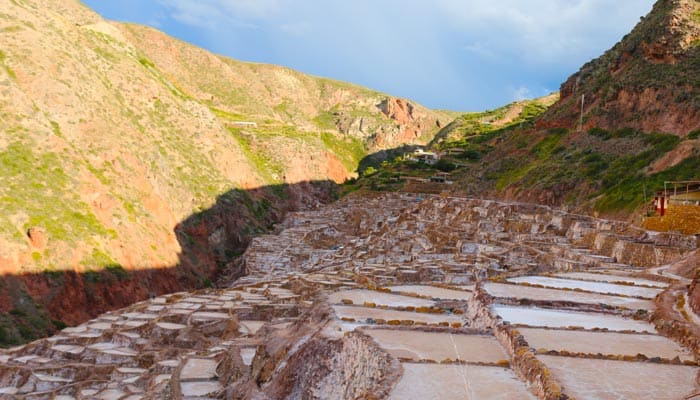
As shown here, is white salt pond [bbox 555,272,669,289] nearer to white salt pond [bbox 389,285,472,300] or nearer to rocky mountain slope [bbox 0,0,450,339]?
white salt pond [bbox 389,285,472,300]

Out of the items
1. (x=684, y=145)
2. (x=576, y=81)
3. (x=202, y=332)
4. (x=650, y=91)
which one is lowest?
(x=202, y=332)

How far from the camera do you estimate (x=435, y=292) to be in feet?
46.9

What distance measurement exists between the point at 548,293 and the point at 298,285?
10818 mm

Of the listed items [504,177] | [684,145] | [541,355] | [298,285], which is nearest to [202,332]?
[298,285]

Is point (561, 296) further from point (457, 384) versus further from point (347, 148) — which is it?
point (347, 148)

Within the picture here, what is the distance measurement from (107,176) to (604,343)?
128ft

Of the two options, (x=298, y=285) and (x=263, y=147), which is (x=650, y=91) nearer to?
(x=298, y=285)

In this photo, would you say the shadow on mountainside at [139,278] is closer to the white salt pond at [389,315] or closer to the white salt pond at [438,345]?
the white salt pond at [389,315]

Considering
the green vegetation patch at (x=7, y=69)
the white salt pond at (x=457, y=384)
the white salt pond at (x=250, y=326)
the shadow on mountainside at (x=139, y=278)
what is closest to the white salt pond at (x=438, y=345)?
the white salt pond at (x=457, y=384)

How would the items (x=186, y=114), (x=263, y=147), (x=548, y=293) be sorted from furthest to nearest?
(x=263, y=147), (x=186, y=114), (x=548, y=293)

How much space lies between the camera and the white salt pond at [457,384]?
6621 mm

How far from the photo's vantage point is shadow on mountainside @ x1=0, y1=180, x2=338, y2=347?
28.3m

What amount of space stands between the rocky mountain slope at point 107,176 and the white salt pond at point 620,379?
26.0 meters

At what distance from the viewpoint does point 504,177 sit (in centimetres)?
5397
